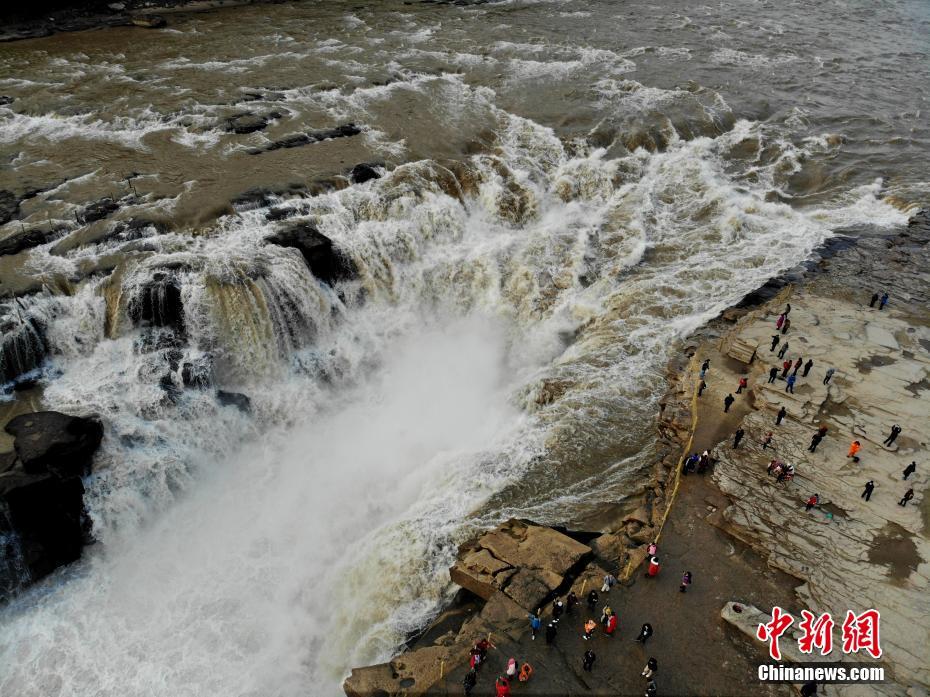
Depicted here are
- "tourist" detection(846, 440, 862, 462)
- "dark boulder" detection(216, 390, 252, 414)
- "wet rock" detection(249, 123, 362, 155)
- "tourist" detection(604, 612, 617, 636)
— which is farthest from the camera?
"wet rock" detection(249, 123, 362, 155)

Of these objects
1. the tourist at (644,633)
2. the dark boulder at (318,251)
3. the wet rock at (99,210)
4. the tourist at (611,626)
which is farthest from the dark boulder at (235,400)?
the tourist at (644,633)

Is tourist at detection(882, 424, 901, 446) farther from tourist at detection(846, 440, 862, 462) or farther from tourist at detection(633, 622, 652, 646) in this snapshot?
tourist at detection(633, 622, 652, 646)

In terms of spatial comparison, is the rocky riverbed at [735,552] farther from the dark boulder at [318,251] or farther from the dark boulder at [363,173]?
the dark boulder at [363,173]

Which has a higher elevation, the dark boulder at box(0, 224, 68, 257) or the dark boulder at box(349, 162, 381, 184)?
the dark boulder at box(349, 162, 381, 184)

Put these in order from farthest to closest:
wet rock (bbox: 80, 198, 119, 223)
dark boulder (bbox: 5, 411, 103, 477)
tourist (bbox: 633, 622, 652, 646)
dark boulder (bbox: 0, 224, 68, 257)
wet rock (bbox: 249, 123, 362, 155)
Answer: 1. wet rock (bbox: 249, 123, 362, 155)
2. wet rock (bbox: 80, 198, 119, 223)
3. dark boulder (bbox: 0, 224, 68, 257)
4. dark boulder (bbox: 5, 411, 103, 477)
5. tourist (bbox: 633, 622, 652, 646)

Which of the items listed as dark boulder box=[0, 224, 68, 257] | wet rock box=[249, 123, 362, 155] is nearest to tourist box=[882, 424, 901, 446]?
wet rock box=[249, 123, 362, 155]

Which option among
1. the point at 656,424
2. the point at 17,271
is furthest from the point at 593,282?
the point at 17,271

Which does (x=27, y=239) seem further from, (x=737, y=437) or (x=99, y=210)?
(x=737, y=437)

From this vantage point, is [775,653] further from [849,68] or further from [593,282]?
[849,68]

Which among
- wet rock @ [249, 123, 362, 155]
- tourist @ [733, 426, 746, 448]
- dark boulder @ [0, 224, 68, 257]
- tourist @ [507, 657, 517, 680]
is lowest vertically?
tourist @ [507, 657, 517, 680]
